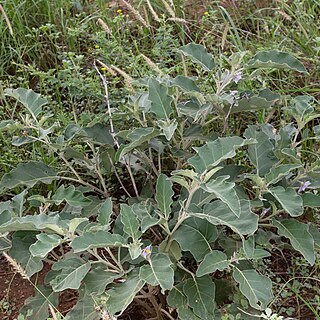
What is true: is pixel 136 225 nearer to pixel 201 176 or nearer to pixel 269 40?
pixel 201 176

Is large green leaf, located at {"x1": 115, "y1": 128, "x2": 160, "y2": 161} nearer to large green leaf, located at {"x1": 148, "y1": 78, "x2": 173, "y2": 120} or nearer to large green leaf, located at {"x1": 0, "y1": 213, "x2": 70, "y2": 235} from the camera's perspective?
large green leaf, located at {"x1": 148, "y1": 78, "x2": 173, "y2": 120}

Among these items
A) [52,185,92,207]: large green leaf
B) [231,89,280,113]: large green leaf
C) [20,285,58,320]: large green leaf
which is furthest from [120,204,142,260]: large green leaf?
Result: [231,89,280,113]: large green leaf

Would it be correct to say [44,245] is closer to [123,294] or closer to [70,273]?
[70,273]

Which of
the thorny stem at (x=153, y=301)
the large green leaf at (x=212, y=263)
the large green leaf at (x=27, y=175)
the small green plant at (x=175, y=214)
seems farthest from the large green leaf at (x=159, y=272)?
the large green leaf at (x=27, y=175)

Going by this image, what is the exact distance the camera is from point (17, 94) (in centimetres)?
259

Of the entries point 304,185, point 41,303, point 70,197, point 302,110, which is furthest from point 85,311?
point 302,110

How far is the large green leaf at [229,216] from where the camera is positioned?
207cm

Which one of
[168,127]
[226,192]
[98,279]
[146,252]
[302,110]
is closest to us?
[226,192]

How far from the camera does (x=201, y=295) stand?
7.20 ft

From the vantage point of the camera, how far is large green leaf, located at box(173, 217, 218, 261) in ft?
7.25

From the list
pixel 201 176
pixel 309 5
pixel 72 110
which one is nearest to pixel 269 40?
pixel 309 5

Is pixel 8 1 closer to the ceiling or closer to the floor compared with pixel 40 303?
closer to the ceiling

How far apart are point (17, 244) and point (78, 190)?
12.8 inches

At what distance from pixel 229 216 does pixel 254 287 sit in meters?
0.24
